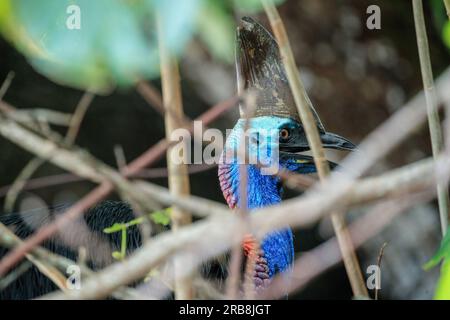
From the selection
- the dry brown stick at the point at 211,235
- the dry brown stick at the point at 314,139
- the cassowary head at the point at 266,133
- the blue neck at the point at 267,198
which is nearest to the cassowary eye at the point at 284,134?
the cassowary head at the point at 266,133

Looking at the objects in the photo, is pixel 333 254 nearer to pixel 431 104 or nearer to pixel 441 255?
pixel 431 104

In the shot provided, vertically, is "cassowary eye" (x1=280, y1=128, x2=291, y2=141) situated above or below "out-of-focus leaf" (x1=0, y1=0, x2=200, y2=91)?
above

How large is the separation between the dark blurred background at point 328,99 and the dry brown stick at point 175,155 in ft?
5.59

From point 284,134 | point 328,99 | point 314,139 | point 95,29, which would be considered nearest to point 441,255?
point 314,139

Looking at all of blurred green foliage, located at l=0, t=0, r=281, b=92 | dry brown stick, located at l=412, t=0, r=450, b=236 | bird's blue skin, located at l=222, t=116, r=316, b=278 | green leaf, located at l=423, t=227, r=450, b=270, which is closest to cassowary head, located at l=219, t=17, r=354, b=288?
bird's blue skin, located at l=222, t=116, r=316, b=278

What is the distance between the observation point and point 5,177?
3.03 m

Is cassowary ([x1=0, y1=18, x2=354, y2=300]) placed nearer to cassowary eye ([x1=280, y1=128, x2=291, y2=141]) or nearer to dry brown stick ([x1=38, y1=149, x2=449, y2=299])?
cassowary eye ([x1=280, y1=128, x2=291, y2=141])

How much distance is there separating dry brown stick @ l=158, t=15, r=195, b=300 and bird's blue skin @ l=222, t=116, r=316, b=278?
2.59 feet

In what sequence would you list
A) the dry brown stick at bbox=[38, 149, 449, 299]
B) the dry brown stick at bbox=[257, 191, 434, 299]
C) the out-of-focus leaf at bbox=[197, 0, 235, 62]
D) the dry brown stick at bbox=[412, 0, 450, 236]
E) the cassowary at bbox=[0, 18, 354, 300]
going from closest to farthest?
the dry brown stick at bbox=[38, 149, 449, 299], the dry brown stick at bbox=[257, 191, 434, 299], the dry brown stick at bbox=[412, 0, 450, 236], the out-of-focus leaf at bbox=[197, 0, 235, 62], the cassowary at bbox=[0, 18, 354, 300]

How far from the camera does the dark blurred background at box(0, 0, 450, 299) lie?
2.95m

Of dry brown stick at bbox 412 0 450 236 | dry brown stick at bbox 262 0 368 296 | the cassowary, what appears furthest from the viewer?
the cassowary

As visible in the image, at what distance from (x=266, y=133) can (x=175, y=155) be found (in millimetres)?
918

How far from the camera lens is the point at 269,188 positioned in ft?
6.93

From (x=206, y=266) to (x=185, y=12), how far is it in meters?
0.99
